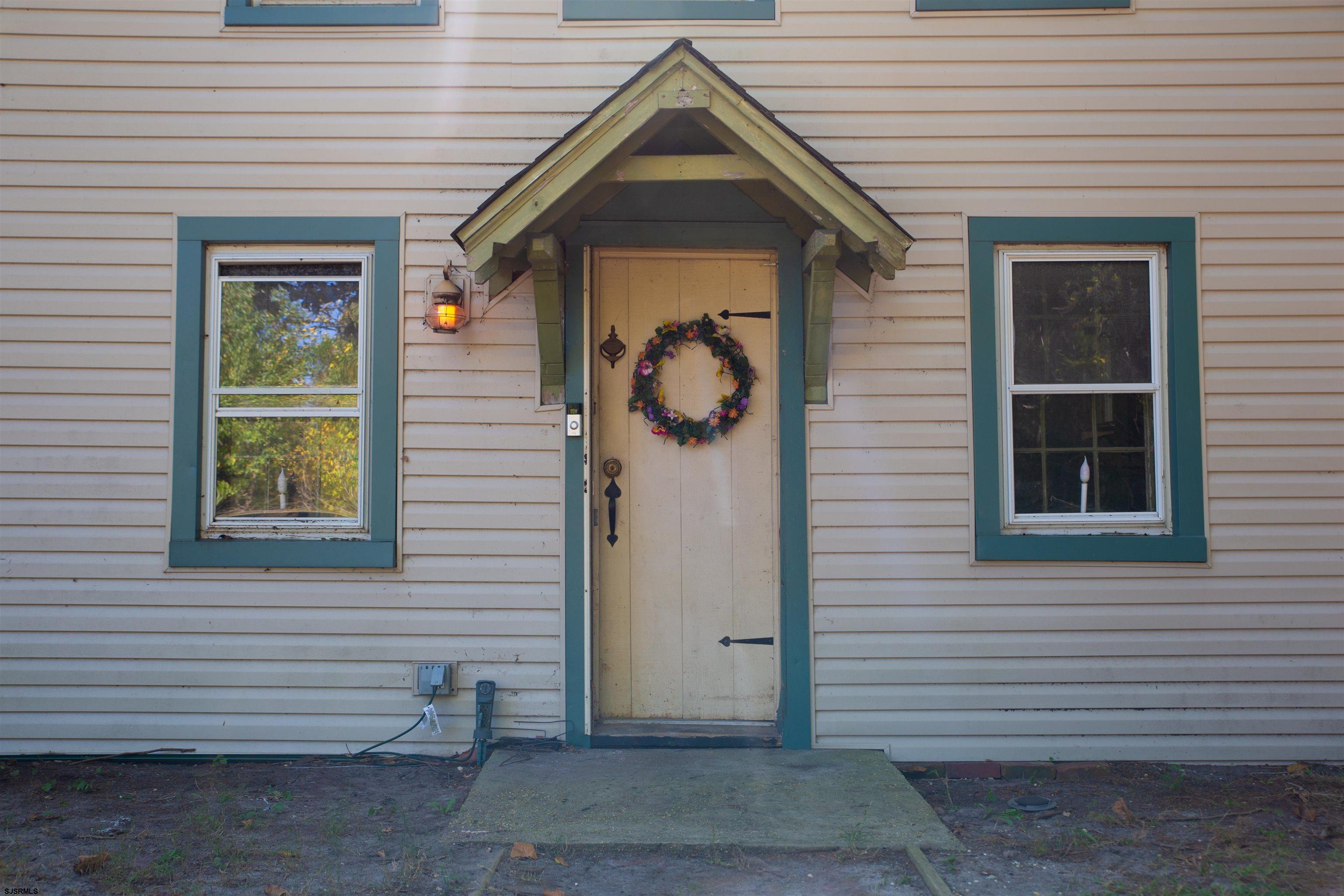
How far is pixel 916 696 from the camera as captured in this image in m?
4.29

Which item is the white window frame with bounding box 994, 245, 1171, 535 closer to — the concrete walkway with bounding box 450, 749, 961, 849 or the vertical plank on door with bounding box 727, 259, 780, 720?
the vertical plank on door with bounding box 727, 259, 780, 720

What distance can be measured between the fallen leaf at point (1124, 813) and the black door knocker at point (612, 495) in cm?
267

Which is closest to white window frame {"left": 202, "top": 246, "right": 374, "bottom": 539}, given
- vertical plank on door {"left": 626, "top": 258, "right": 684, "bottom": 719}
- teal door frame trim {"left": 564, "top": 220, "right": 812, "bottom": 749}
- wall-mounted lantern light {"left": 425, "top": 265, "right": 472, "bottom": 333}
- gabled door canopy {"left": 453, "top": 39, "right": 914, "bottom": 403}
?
wall-mounted lantern light {"left": 425, "top": 265, "right": 472, "bottom": 333}

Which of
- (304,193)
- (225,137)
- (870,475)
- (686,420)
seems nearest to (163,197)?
(225,137)

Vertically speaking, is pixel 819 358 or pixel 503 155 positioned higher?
pixel 503 155

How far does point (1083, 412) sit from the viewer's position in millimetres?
4410

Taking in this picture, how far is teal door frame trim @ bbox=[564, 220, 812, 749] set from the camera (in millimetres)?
4266

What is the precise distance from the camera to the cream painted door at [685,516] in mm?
4441

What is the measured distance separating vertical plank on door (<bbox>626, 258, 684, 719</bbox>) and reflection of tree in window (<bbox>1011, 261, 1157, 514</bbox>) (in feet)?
6.04

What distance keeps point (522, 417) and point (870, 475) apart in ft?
6.09

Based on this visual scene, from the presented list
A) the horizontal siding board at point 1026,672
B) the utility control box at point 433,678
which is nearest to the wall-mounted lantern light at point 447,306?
the utility control box at point 433,678

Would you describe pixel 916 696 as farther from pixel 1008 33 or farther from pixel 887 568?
pixel 1008 33

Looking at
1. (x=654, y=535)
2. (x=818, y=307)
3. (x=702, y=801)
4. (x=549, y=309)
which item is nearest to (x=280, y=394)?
(x=549, y=309)

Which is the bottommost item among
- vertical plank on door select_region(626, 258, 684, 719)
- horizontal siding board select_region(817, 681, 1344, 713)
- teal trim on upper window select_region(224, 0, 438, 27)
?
horizontal siding board select_region(817, 681, 1344, 713)
